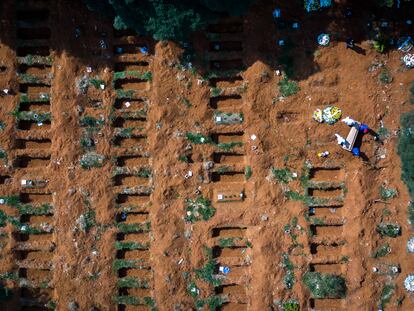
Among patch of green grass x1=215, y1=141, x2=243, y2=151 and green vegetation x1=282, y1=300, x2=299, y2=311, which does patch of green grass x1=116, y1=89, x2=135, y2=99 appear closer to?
patch of green grass x1=215, y1=141, x2=243, y2=151

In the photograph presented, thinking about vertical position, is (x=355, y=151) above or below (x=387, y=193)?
above

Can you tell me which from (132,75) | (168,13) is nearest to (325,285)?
(132,75)

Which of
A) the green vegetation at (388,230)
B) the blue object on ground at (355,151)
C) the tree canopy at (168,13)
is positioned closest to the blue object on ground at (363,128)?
the blue object on ground at (355,151)

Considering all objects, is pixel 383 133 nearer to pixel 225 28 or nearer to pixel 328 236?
pixel 328 236

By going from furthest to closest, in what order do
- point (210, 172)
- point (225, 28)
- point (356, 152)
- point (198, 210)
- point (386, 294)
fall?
point (225, 28) → point (210, 172) → point (198, 210) → point (386, 294) → point (356, 152)

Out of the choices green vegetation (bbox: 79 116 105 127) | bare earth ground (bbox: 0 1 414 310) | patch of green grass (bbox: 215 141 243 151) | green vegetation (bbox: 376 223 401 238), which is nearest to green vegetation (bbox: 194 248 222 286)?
bare earth ground (bbox: 0 1 414 310)

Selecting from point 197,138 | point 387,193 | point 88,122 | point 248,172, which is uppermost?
point 88,122

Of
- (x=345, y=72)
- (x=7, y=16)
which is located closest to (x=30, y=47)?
(x=7, y=16)
